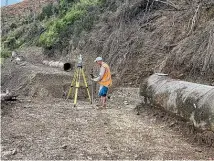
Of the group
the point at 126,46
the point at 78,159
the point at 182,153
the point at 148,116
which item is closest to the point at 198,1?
the point at 126,46

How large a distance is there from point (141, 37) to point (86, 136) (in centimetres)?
879

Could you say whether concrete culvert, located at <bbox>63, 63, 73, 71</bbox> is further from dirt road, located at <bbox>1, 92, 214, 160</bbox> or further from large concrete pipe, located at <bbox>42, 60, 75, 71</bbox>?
dirt road, located at <bbox>1, 92, 214, 160</bbox>

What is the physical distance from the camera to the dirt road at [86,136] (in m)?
5.73

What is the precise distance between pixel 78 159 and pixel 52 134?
135cm

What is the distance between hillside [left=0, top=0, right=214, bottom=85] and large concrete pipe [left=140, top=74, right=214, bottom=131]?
4.94 feet

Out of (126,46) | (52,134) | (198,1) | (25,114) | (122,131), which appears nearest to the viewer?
(52,134)

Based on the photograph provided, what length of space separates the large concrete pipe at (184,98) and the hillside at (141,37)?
1.51m

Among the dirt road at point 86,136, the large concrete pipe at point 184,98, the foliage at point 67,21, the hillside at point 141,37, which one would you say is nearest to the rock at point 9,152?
the dirt road at point 86,136

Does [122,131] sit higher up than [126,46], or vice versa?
[126,46]

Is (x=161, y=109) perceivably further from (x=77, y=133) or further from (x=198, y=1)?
(x=198, y=1)

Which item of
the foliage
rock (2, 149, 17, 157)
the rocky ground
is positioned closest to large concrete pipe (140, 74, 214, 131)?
the rocky ground

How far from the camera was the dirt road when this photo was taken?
5.73m

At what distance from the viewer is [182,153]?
19.8 ft

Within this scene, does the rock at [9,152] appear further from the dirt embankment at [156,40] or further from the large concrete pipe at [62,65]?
the large concrete pipe at [62,65]
